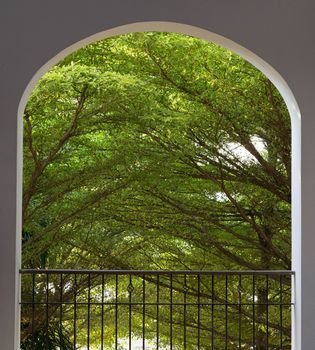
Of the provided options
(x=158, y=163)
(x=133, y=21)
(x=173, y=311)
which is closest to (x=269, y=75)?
(x=133, y=21)

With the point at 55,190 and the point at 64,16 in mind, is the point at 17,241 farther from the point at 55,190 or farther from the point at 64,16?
the point at 55,190

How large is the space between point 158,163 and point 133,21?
12.3 feet

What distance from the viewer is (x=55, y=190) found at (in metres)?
8.05

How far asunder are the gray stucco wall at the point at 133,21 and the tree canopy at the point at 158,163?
9.54 ft

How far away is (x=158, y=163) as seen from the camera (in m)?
8.11

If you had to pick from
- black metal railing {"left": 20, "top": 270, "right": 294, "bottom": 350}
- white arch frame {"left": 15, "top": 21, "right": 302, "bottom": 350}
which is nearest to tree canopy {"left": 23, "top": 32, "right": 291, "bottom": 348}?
black metal railing {"left": 20, "top": 270, "right": 294, "bottom": 350}

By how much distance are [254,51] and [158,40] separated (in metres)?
3.37

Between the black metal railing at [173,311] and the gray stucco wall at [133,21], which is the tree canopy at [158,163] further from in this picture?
the gray stucco wall at [133,21]

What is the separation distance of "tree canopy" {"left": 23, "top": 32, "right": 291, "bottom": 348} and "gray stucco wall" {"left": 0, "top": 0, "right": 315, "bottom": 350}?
2907 mm

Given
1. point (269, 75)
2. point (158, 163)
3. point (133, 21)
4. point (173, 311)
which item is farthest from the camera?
point (173, 311)

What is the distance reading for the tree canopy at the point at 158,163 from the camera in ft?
25.6

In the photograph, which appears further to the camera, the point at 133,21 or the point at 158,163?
the point at 158,163

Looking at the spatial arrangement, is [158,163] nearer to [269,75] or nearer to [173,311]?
[173,311]
